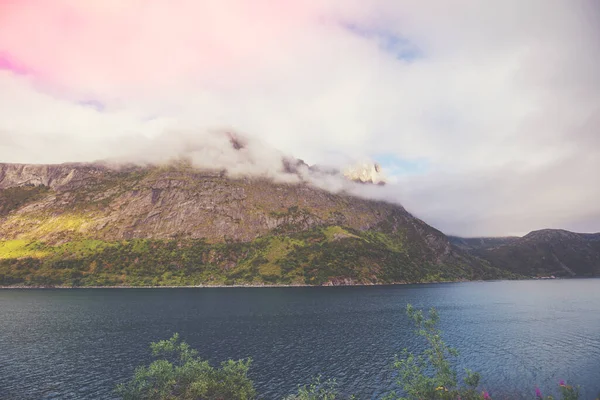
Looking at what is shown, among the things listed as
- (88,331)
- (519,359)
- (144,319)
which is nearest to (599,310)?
(519,359)

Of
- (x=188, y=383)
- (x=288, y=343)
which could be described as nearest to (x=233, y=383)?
(x=188, y=383)

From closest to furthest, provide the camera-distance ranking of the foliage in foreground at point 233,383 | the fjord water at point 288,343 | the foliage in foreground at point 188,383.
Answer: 1. the foliage in foreground at point 233,383
2. the foliage in foreground at point 188,383
3. the fjord water at point 288,343

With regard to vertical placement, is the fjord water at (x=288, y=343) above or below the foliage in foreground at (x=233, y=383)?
below

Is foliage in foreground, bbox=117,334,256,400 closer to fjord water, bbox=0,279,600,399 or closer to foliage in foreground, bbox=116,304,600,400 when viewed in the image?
foliage in foreground, bbox=116,304,600,400

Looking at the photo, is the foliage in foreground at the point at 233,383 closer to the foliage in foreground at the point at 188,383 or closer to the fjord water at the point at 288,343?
the foliage in foreground at the point at 188,383

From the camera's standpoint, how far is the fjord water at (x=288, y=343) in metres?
72.9

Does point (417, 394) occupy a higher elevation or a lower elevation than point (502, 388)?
higher

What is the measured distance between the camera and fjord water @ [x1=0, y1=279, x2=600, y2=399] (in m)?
72.9

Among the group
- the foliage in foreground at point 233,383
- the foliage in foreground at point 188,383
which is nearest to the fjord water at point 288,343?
the foliage in foreground at point 188,383

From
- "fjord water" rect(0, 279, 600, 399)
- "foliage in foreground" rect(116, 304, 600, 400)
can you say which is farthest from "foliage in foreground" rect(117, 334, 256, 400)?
"fjord water" rect(0, 279, 600, 399)

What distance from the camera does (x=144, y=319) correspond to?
147m

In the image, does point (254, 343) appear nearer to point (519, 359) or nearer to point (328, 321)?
point (328, 321)

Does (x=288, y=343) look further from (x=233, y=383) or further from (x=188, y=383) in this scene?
(x=188, y=383)

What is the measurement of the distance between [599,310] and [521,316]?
210 ft
